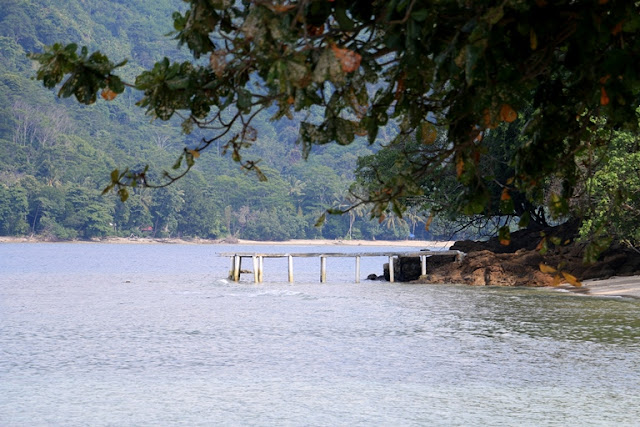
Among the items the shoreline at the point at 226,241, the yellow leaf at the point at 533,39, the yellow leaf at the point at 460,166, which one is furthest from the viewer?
the shoreline at the point at 226,241

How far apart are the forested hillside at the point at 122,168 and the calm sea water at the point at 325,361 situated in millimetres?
74788

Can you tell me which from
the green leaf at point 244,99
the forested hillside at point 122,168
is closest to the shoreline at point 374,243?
the forested hillside at point 122,168

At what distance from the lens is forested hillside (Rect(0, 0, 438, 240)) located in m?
106

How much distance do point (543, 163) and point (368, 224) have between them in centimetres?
12090

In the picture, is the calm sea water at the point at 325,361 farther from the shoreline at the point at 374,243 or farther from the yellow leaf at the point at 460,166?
the yellow leaf at the point at 460,166

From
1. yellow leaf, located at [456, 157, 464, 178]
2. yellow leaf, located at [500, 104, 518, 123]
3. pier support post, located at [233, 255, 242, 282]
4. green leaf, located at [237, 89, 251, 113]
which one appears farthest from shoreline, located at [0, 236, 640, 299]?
green leaf, located at [237, 89, 251, 113]

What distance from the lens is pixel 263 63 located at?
13.2 feet

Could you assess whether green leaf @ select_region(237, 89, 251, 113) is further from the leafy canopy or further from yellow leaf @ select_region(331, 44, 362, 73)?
yellow leaf @ select_region(331, 44, 362, 73)

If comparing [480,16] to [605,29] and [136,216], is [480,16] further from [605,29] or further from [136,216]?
[136,216]

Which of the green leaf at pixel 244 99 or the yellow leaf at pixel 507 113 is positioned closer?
the green leaf at pixel 244 99

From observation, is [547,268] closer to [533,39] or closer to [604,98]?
[604,98]

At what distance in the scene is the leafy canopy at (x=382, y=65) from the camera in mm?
3807

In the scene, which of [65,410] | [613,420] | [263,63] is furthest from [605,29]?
[65,410]

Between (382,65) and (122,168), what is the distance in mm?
120131
